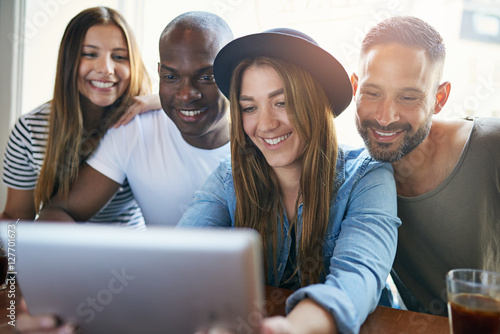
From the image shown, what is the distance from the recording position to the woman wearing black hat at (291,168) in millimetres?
1265

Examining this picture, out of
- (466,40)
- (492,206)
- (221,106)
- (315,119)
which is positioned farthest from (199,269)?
(466,40)

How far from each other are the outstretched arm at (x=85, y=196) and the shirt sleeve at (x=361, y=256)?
1.07 m

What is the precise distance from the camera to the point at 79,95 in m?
1.98

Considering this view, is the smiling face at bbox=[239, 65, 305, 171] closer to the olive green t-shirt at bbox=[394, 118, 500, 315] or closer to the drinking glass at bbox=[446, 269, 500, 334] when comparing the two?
the olive green t-shirt at bbox=[394, 118, 500, 315]

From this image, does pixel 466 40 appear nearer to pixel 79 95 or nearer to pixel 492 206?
pixel 492 206

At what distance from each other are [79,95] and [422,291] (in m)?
1.57

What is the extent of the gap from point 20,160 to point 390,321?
180 cm

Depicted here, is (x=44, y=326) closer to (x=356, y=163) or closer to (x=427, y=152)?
(x=356, y=163)

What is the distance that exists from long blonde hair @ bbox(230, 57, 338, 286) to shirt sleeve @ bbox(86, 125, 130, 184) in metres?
0.66

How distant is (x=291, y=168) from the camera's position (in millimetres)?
1396

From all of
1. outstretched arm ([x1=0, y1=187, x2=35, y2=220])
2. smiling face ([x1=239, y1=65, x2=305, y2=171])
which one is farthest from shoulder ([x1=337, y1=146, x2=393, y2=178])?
outstretched arm ([x1=0, y1=187, x2=35, y2=220])

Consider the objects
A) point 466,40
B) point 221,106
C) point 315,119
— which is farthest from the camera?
point 466,40


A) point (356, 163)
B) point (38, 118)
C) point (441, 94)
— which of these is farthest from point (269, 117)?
point (38, 118)

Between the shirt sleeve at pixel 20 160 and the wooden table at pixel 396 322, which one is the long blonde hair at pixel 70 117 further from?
the wooden table at pixel 396 322
